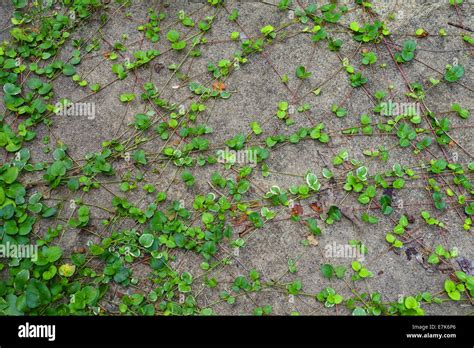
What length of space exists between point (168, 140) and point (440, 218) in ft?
6.07

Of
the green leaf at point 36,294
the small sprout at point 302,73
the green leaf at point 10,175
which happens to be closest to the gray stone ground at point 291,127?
the small sprout at point 302,73

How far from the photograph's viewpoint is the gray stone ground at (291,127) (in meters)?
2.93

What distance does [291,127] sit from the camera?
10.7 feet

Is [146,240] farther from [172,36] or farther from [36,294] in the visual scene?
[172,36]

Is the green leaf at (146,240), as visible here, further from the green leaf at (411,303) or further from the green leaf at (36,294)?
the green leaf at (411,303)

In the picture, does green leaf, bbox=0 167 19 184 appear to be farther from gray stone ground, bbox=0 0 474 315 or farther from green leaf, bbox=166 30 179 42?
green leaf, bbox=166 30 179 42

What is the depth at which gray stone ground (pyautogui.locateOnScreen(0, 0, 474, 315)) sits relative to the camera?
2.93 metres

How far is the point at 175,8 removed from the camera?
355 centimetres

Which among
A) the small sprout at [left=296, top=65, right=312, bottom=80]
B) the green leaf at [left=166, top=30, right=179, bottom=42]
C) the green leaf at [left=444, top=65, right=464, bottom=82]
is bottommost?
the green leaf at [left=444, top=65, right=464, bottom=82]

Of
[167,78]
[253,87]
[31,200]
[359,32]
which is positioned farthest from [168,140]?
[359,32]

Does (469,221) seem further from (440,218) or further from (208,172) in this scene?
(208,172)

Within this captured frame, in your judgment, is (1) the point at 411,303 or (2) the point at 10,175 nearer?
(1) the point at 411,303

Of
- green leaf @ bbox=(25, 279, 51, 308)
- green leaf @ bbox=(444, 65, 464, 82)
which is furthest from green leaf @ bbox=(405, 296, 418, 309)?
green leaf @ bbox=(25, 279, 51, 308)

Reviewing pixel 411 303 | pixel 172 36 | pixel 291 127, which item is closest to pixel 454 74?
pixel 291 127
